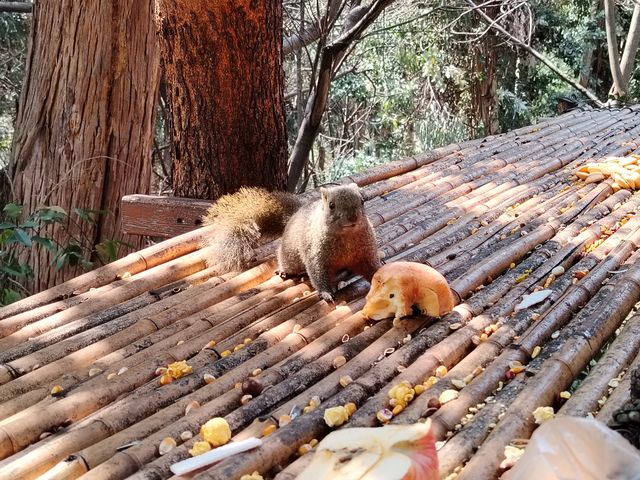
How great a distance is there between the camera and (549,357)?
2102mm

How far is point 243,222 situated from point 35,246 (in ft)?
7.53

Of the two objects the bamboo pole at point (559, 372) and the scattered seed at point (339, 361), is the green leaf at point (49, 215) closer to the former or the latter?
the scattered seed at point (339, 361)

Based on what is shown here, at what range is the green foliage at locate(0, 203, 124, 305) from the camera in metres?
3.97

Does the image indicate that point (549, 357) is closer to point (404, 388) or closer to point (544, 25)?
point (404, 388)

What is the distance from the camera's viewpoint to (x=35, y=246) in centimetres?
500

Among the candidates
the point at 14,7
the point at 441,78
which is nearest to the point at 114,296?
the point at 14,7

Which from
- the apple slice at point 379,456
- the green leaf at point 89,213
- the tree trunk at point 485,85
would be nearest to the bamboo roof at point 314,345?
the apple slice at point 379,456

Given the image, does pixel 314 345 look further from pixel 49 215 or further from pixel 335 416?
pixel 49 215

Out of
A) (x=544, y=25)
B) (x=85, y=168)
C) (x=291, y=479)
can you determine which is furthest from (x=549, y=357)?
(x=544, y=25)

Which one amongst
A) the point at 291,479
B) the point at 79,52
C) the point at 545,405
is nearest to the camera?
the point at 291,479

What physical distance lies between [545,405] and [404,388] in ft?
1.22

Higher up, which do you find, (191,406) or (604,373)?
(604,373)

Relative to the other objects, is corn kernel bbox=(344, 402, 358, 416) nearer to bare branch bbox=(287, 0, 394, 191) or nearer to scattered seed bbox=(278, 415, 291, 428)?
scattered seed bbox=(278, 415, 291, 428)

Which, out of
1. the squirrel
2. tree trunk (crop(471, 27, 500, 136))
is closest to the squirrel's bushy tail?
the squirrel
